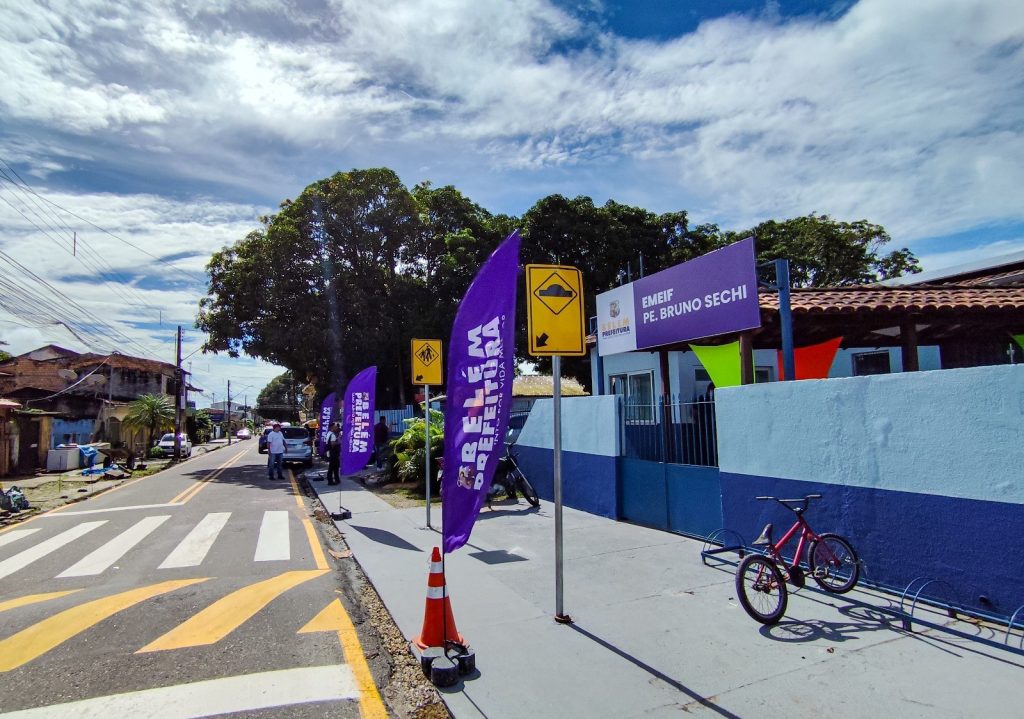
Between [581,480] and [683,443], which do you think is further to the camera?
[581,480]

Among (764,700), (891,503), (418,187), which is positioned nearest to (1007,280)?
(891,503)

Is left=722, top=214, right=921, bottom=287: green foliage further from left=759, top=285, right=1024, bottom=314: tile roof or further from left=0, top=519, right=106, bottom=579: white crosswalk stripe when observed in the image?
left=0, top=519, right=106, bottom=579: white crosswalk stripe

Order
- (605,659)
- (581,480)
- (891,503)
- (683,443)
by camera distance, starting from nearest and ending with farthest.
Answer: (605,659) → (891,503) → (683,443) → (581,480)

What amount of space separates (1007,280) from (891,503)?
12551 millimetres

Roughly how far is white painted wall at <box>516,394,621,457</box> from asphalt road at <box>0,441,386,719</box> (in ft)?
15.1

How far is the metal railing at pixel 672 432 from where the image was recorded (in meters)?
7.87

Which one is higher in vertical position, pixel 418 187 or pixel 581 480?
pixel 418 187

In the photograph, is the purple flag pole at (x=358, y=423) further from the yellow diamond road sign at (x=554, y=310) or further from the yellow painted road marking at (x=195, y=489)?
the yellow diamond road sign at (x=554, y=310)

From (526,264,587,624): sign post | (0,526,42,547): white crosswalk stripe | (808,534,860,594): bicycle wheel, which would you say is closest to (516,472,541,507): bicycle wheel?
(526,264,587,624): sign post

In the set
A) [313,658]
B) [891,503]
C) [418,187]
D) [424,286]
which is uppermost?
[418,187]

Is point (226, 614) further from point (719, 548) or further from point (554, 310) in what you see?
point (719, 548)

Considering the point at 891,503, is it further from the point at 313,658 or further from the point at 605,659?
the point at 313,658

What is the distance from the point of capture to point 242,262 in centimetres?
2489

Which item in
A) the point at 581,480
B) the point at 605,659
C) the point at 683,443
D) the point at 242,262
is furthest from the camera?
the point at 242,262
